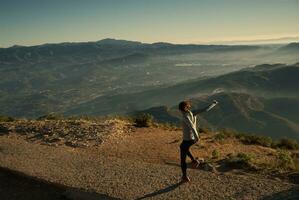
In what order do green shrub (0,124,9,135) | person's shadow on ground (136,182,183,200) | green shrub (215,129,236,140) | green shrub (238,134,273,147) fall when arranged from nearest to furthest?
person's shadow on ground (136,182,183,200) → green shrub (238,134,273,147) → green shrub (215,129,236,140) → green shrub (0,124,9,135)

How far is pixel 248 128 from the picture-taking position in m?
147

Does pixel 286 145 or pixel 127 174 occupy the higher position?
pixel 127 174

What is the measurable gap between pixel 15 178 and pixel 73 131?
18.6 feet

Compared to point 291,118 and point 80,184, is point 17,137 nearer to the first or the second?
point 80,184

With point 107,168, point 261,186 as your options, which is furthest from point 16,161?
point 261,186

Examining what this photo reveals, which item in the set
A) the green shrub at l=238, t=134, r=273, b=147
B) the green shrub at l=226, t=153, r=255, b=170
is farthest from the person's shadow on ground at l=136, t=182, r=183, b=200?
the green shrub at l=238, t=134, r=273, b=147

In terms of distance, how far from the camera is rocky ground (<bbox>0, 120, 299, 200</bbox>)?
982 centimetres

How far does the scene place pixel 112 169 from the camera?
476 inches

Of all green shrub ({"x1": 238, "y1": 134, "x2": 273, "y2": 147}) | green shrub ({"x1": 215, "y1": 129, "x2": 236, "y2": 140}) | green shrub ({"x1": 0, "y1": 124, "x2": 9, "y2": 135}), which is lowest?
green shrub ({"x1": 238, "y1": 134, "x2": 273, "y2": 147})

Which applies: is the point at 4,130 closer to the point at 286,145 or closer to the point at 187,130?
the point at 187,130

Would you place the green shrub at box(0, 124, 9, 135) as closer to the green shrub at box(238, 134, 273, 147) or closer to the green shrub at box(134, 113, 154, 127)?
the green shrub at box(134, 113, 154, 127)

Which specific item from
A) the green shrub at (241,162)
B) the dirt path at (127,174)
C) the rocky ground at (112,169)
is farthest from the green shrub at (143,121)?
the green shrub at (241,162)

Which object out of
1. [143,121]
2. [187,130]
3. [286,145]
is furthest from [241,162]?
[143,121]

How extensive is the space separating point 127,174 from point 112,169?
78 centimetres
